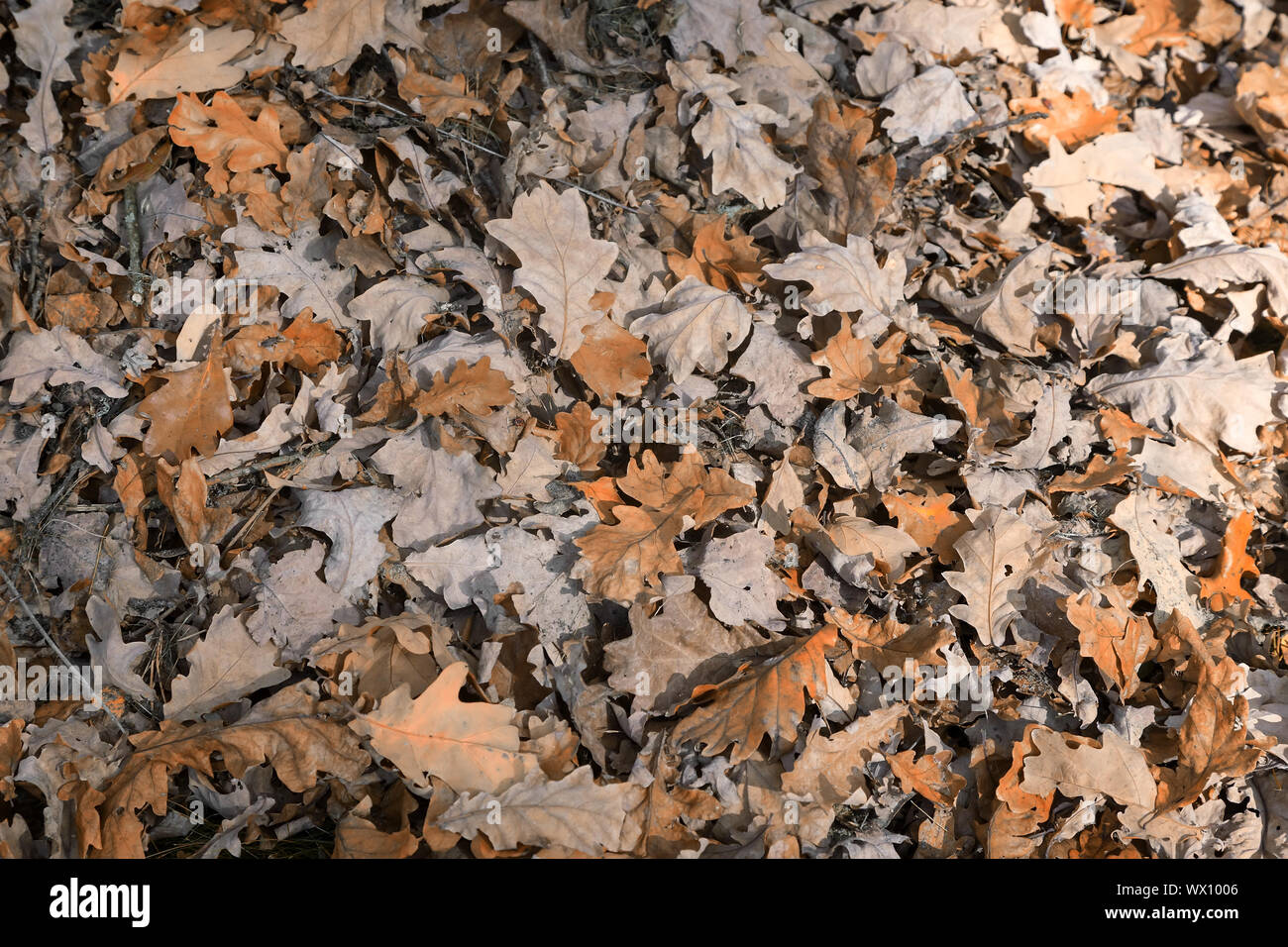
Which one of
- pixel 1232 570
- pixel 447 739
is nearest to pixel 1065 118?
pixel 1232 570

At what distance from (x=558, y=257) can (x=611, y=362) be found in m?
0.34

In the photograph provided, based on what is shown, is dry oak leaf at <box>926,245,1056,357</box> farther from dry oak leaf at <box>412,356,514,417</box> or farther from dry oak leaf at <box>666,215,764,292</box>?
dry oak leaf at <box>412,356,514,417</box>

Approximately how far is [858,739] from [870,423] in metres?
0.88

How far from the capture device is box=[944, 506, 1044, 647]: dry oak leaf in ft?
7.35

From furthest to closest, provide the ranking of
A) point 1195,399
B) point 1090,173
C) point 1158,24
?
point 1158,24 → point 1090,173 → point 1195,399

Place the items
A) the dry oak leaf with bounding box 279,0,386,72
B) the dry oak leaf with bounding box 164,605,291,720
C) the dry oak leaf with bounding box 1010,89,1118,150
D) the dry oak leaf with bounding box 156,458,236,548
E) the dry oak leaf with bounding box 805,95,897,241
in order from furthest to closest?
the dry oak leaf with bounding box 1010,89,1118,150 < the dry oak leaf with bounding box 805,95,897,241 < the dry oak leaf with bounding box 279,0,386,72 < the dry oak leaf with bounding box 156,458,236,548 < the dry oak leaf with bounding box 164,605,291,720

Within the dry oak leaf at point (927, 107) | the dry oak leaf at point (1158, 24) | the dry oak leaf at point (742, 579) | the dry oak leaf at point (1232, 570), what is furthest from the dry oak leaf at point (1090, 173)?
the dry oak leaf at point (742, 579)

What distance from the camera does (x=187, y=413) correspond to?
2.21m

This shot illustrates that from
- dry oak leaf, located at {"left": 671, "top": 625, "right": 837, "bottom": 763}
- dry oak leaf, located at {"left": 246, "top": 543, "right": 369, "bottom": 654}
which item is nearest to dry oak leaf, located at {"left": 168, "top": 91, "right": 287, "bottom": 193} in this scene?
dry oak leaf, located at {"left": 246, "top": 543, "right": 369, "bottom": 654}

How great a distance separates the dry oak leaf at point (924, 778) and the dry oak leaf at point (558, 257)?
1409mm

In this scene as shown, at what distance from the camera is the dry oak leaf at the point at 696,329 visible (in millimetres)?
2342

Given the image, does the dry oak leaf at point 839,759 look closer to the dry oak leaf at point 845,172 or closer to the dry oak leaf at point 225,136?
the dry oak leaf at point 845,172

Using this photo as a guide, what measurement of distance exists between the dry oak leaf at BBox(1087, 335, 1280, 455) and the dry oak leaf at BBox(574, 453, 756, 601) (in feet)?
4.25

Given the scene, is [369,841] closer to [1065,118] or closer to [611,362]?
[611,362]
